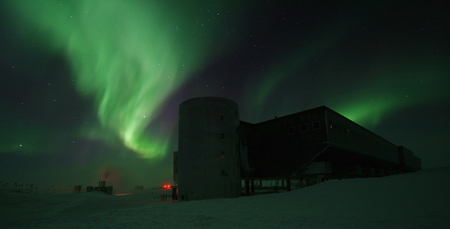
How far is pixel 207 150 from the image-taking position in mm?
29844

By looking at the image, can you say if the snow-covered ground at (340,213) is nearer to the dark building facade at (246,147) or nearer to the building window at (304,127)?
the dark building facade at (246,147)

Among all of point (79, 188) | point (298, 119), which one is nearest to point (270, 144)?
point (298, 119)

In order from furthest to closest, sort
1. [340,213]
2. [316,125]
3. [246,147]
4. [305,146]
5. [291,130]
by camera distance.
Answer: [246,147]
[291,130]
[305,146]
[316,125]
[340,213]

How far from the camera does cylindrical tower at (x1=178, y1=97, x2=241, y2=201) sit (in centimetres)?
2900

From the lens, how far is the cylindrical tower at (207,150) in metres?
29.0

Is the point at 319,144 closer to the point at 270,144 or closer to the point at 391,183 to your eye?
the point at 270,144

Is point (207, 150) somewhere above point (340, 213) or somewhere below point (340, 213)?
above

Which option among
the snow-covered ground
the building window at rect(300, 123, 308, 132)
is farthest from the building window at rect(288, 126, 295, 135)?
the snow-covered ground

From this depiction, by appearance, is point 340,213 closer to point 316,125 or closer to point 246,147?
point 316,125

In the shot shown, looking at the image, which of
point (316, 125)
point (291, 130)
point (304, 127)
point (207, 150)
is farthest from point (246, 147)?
point (316, 125)

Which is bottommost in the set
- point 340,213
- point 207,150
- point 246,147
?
point 340,213

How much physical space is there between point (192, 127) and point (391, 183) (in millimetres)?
21020

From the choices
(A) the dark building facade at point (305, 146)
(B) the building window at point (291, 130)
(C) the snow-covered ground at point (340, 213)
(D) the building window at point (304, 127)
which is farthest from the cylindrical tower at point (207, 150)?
(C) the snow-covered ground at point (340, 213)

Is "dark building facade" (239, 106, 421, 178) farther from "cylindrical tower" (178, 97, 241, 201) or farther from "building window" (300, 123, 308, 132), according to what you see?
"cylindrical tower" (178, 97, 241, 201)
